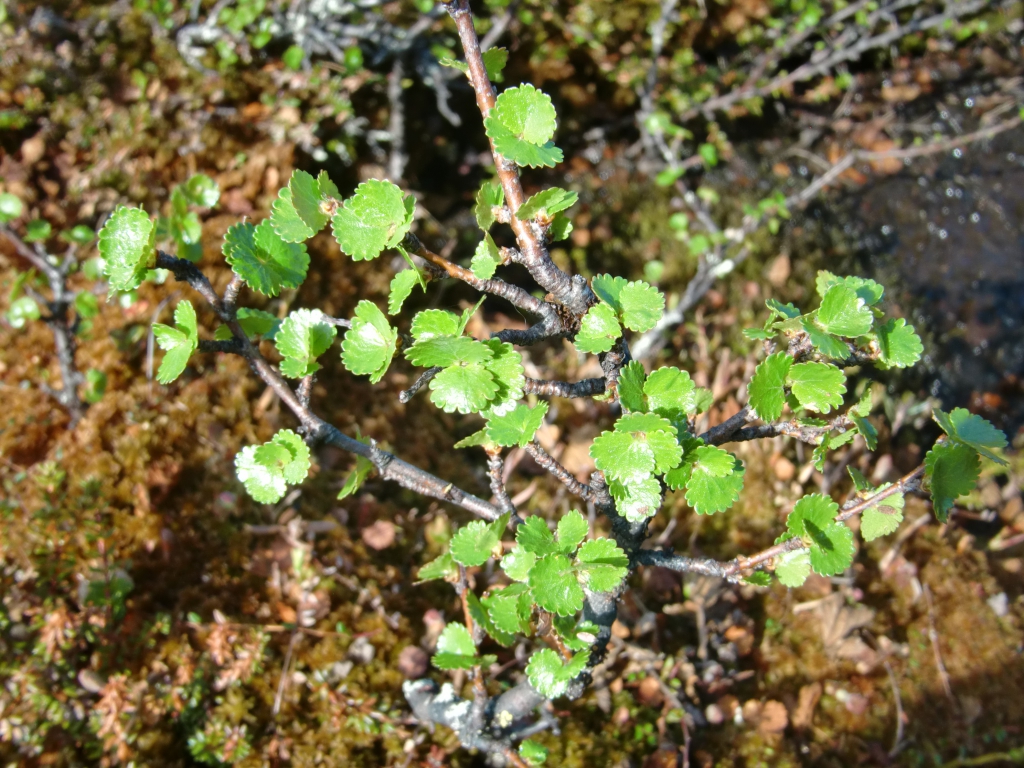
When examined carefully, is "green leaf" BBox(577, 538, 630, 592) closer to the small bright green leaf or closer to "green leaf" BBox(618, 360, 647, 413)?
"green leaf" BBox(618, 360, 647, 413)

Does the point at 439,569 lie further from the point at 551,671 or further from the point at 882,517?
the point at 882,517

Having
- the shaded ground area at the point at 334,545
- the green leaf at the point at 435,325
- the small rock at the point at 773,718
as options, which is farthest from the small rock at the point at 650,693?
the green leaf at the point at 435,325

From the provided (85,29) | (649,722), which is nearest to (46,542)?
(649,722)

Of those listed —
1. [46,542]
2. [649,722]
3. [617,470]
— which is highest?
[617,470]

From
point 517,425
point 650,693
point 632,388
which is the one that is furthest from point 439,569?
point 650,693

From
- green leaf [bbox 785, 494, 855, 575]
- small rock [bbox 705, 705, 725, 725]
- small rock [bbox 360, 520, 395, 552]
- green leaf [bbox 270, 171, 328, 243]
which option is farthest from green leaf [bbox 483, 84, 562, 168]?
small rock [bbox 705, 705, 725, 725]

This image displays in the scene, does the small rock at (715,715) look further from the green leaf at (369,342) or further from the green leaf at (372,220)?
the green leaf at (372,220)

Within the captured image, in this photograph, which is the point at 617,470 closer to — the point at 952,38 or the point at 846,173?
the point at 846,173
